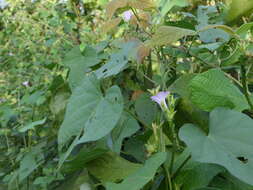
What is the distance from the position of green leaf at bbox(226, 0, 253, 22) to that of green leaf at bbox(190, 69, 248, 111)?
0.24m

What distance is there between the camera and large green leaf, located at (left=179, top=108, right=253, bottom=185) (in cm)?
53

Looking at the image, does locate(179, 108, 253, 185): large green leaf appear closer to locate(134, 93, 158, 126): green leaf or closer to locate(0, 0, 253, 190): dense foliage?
locate(0, 0, 253, 190): dense foliage

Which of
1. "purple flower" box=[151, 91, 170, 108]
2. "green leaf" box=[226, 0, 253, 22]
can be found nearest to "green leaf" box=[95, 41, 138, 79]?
"purple flower" box=[151, 91, 170, 108]

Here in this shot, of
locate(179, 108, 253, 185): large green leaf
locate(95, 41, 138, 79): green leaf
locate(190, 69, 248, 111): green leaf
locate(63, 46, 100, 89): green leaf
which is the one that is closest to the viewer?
locate(179, 108, 253, 185): large green leaf

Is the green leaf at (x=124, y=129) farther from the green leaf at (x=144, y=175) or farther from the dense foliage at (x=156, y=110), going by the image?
the green leaf at (x=144, y=175)

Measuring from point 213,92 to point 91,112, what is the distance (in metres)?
0.23

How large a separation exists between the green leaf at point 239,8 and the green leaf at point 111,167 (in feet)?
1.23

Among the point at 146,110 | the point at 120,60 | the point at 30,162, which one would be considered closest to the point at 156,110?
the point at 146,110

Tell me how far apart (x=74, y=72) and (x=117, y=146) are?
0.83 ft

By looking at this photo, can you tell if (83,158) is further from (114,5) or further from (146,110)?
(114,5)

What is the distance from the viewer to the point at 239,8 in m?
0.83

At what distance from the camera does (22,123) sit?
123 centimetres

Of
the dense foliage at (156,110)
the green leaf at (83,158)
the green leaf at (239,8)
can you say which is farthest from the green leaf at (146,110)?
the green leaf at (239,8)

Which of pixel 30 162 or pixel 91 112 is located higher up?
pixel 91 112
